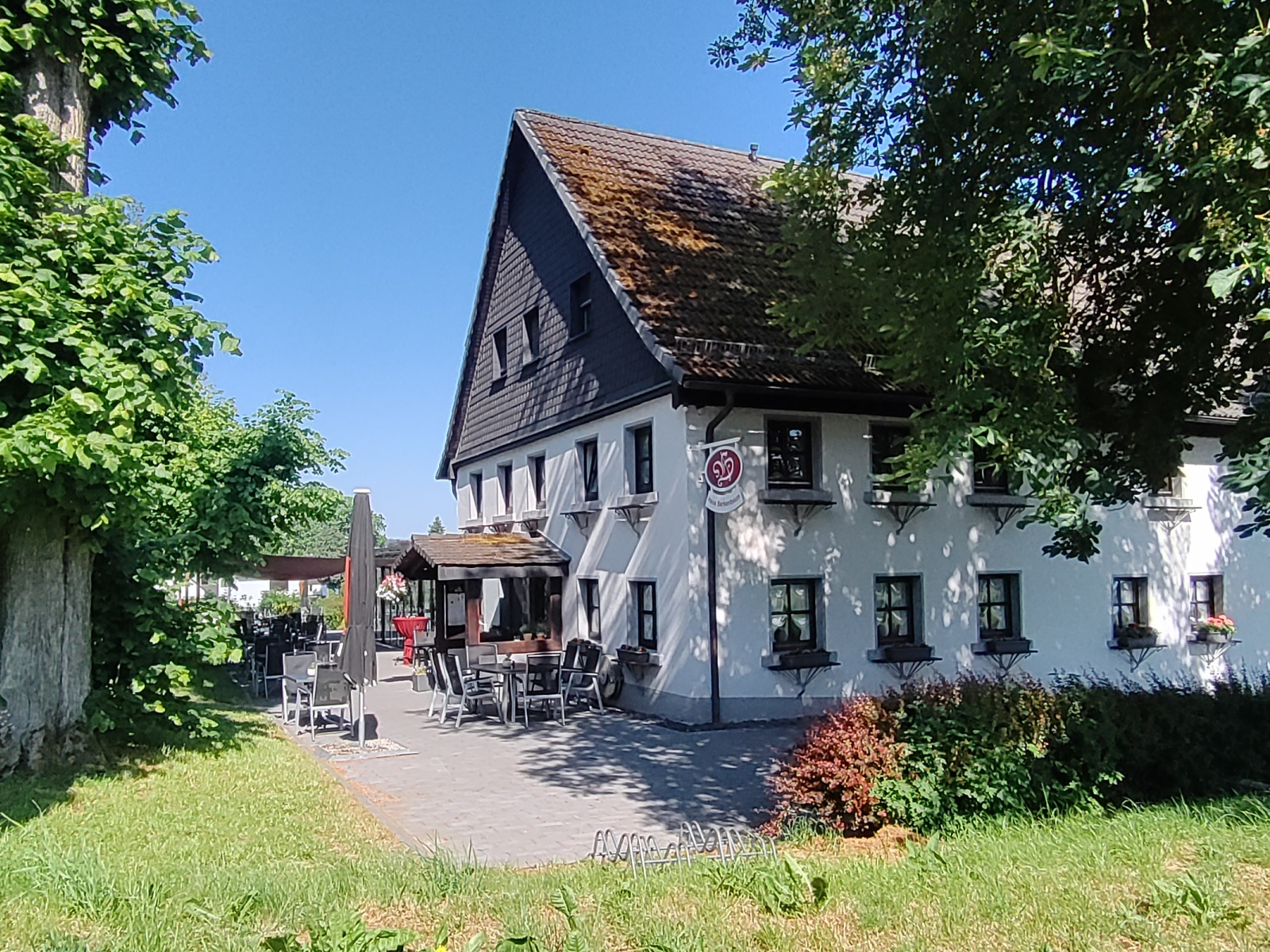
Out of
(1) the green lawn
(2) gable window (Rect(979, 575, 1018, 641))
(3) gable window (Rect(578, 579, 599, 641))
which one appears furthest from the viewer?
(3) gable window (Rect(578, 579, 599, 641))

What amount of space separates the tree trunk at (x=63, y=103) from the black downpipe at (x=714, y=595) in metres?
8.21

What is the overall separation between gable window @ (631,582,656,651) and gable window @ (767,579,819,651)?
1.81 metres

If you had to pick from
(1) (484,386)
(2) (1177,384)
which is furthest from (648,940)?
(1) (484,386)

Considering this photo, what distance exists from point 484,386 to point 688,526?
35.2ft

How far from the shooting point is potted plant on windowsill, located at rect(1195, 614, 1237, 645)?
19234 millimetres

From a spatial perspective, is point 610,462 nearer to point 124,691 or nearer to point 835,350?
point 835,350

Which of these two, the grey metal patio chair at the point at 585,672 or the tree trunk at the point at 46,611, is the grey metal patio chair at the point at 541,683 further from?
the tree trunk at the point at 46,611

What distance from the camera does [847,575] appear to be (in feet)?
51.2

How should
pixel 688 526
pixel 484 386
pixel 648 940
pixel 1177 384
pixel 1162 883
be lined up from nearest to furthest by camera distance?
1. pixel 648 940
2. pixel 1162 883
3. pixel 1177 384
4. pixel 688 526
5. pixel 484 386

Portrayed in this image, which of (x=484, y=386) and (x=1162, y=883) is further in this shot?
(x=484, y=386)

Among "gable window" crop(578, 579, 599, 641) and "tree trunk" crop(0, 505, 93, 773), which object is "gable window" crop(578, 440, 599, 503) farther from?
"tree trunk" crop(0, 505, 93, 773)

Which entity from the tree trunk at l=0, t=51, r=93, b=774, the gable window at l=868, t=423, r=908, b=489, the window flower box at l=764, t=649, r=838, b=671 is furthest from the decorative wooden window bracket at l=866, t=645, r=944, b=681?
the tree trunk at l=0, t=51, r=93, b=774

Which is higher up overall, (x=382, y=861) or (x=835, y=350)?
(x=835, y=350)

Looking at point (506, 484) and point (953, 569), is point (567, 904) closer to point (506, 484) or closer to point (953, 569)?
point (953, 569)
